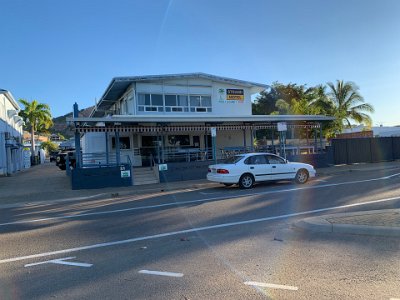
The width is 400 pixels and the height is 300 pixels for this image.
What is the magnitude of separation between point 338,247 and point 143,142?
20018 millimetres

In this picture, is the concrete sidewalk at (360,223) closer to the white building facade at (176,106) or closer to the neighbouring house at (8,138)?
the white building facade at (176,106)

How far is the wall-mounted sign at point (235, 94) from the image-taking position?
2689 centimetres

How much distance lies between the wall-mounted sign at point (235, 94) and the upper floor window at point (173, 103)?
155cm

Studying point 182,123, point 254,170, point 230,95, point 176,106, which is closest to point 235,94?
point 230,95

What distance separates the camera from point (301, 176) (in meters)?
16.1

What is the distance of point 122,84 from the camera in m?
24.6

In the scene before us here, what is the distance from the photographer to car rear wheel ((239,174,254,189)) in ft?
49.0

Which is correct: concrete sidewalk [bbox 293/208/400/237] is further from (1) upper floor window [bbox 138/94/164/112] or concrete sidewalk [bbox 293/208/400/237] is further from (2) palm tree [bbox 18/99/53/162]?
(2) palm tree [bbox 18/99/53/162]

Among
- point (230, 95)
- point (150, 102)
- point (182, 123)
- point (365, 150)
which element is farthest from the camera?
point (230, 95)

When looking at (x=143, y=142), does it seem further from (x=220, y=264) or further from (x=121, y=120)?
(x=220, y=264)

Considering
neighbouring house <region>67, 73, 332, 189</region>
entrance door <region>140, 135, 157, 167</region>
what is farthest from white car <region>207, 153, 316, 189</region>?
entrance door <region>140, 135, 157, 167</region>

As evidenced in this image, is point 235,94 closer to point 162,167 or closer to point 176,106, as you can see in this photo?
point 176,106

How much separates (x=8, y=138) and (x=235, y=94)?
64.6 ft

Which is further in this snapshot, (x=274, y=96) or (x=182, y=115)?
(x=274, y=96)
